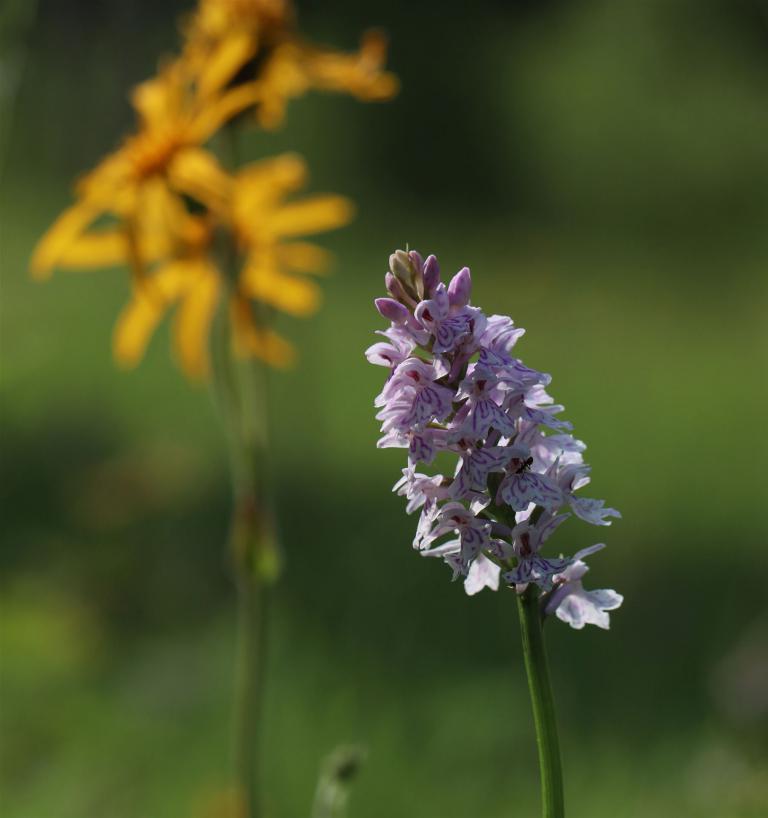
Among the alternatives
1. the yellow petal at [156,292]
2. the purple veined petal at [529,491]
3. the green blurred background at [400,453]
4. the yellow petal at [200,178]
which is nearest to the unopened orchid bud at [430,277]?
the purple veined petal at [529,491]

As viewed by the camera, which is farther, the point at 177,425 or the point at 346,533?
the point at 177,425

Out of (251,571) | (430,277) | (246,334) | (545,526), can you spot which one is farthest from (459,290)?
(246,334)

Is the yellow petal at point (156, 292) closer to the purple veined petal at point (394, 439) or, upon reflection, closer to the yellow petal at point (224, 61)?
the yellow petal at point (224, 61)

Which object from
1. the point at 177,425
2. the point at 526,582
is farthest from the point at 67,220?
the point at 177,425

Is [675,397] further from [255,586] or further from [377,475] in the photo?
[255,586]

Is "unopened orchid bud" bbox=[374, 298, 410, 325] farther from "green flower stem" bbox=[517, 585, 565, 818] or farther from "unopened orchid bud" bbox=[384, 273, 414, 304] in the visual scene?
"green flower stem" bbox=[517, 585, 565, 818]

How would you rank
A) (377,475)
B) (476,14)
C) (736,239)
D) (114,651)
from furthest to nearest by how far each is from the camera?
(476,14), (736,239), (377,475), (114,651)
